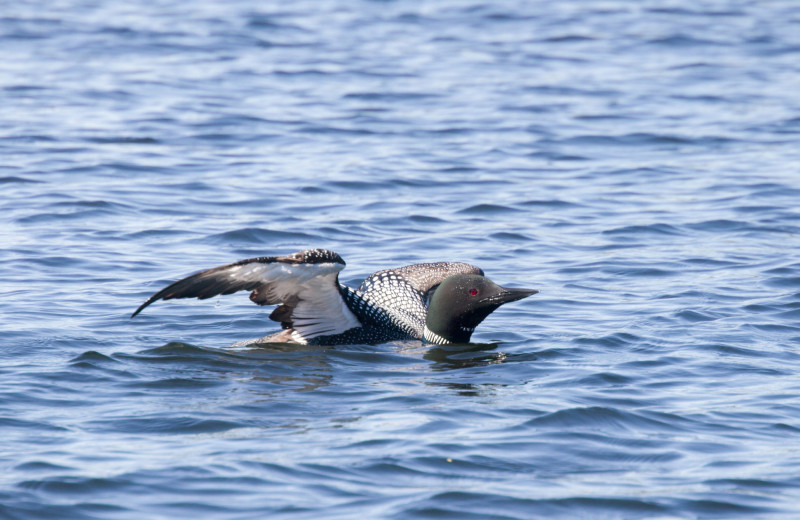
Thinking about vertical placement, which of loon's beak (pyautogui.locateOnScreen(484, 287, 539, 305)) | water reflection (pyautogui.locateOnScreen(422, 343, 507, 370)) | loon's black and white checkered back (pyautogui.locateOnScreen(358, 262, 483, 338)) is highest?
loon's beak (pyautogui.locateOnScreen(484, 287, 539, 305))

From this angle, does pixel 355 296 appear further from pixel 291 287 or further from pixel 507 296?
pixel 507 296

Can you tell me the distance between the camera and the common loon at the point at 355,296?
612cm

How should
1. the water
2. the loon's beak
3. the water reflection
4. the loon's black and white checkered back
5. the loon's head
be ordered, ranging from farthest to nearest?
the loon's black and white checkered back < the loon's head < the loon's beak < the water reflection < the water

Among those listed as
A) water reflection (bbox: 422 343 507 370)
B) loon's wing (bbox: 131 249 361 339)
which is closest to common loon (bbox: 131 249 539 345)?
loon's wing (bbox: 131 249 361 339)

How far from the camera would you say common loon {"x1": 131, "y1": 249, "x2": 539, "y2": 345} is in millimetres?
6125

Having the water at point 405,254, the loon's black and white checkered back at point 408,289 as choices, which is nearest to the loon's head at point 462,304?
the water at point 405,254

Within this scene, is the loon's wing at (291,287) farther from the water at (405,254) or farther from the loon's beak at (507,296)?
the loon's beak at (507,296)

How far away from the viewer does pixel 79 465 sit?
4.60 metres

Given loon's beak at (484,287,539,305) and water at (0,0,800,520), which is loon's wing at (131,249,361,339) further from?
loon's beak at (484,287,539,305)

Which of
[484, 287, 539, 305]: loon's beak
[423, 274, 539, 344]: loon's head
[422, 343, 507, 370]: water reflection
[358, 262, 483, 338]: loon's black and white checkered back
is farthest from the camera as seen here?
[358, 262, 483, 338]: loon's black and white checkered back

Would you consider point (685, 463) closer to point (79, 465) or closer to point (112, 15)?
point (79, 465)

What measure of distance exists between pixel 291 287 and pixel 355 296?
20.8 inches

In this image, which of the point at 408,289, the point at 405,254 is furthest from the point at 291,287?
the point at 405,254

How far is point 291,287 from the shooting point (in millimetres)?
6551
